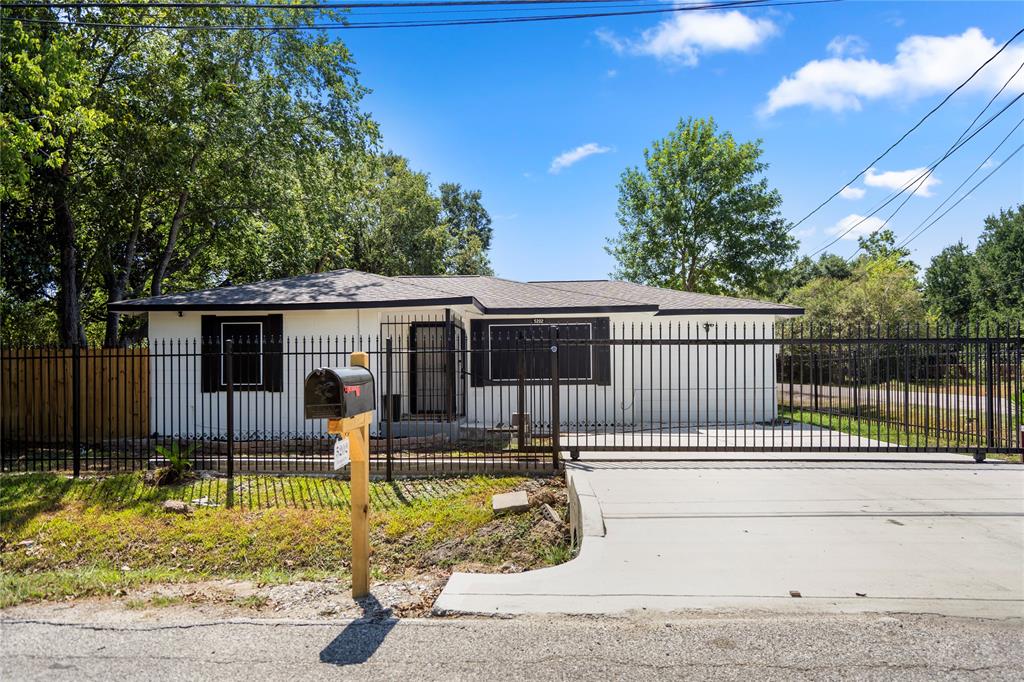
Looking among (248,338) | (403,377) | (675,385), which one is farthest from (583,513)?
(675,385)

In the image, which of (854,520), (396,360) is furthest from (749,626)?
(396,360)

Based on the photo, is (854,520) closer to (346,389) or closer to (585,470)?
(585,470)

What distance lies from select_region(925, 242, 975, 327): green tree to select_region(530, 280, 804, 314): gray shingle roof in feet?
97.4

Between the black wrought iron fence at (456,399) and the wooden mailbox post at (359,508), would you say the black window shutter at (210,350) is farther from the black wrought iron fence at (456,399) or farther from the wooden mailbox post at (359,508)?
the wooden mailbox post at (359,508)

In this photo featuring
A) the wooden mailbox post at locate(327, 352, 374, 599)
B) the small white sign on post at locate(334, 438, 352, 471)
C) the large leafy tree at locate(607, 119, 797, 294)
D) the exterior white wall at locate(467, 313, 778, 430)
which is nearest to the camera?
the small white sign on post at locate(334, 438, 352, 471)

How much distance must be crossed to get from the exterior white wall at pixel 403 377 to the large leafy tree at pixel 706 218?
13980mm

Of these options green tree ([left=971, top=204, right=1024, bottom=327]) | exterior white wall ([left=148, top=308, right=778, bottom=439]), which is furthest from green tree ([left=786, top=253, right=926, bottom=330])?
exterior white wall ([left=148, top=308, right=778, bottom=439])

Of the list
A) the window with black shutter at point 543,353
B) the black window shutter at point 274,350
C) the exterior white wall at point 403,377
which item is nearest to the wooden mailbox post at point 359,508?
the exterior white wall at point 403,377

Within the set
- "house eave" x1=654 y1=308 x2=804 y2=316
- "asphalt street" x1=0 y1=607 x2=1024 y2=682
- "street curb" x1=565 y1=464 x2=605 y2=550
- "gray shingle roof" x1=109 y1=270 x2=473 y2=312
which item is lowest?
"asphalt street" x1=0 y1=607 x2=1024 y2=682

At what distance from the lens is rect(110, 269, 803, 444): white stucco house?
11344 millimetres

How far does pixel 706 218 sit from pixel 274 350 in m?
21.4

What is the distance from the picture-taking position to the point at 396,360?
12.8 meters

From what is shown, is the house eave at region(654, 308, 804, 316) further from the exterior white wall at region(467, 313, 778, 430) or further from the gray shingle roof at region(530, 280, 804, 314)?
the exterior white wall at region(467, 313, 778, 430)

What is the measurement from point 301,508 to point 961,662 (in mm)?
5828
